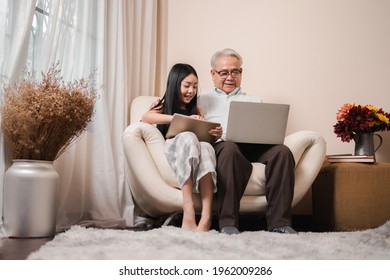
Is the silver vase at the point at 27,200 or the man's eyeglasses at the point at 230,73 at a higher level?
the man's eyeglasses at the point at 230,73

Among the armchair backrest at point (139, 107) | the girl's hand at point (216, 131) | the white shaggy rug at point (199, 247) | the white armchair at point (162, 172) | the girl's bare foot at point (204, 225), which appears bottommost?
the girl's bare foot at point (204, 225)

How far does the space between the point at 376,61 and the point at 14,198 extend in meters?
2.41

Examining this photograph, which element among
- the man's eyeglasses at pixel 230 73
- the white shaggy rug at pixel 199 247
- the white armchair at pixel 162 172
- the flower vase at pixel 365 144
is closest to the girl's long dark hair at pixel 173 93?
the white armchair at pixel 162 172

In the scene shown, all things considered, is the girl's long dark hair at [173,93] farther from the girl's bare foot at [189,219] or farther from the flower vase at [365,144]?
the flower vase at [365,144]

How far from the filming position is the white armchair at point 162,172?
7.20 feet

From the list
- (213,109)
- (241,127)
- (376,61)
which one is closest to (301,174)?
(241,127)

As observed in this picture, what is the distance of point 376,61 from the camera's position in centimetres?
304

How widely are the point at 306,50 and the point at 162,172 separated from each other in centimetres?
151

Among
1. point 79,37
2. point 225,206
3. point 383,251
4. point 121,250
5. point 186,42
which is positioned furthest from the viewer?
point 186,42

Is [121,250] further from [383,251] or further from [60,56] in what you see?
[60,56]

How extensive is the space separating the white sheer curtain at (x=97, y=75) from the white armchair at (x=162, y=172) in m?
0.29

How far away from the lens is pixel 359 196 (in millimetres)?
2424

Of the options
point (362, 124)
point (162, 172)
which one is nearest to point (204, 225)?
point (162, 172)

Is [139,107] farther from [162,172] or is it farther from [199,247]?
[199,247]
